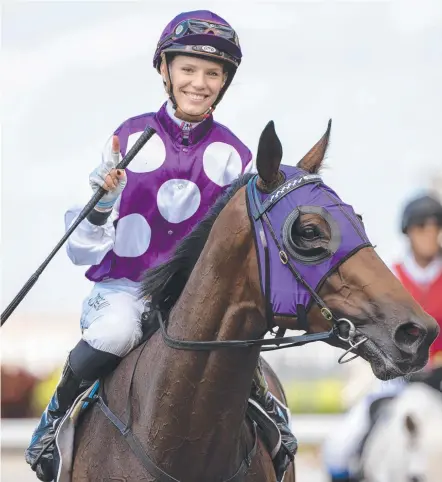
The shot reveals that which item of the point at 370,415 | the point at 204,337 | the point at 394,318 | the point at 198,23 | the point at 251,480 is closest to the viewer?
the point at 394,318

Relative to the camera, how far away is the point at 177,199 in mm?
3908

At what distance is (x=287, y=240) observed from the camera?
124 inches

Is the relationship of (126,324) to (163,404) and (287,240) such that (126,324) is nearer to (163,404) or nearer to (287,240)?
(163,404)

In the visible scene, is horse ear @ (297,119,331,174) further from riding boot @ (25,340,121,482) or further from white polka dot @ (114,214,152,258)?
riding boot @ (25,340,121,482)

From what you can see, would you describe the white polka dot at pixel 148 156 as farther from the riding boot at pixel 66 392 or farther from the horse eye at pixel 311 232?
the horse eye at pixel 311 232

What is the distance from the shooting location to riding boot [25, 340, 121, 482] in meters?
3.74

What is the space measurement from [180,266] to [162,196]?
1.48 ft

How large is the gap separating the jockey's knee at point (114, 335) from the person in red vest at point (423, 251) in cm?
271

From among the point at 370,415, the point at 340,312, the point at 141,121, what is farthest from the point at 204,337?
the point at 370,415

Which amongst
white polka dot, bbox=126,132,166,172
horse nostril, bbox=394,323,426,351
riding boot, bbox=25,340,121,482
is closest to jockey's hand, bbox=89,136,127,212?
white polka dot, bbox=126,132,166,172

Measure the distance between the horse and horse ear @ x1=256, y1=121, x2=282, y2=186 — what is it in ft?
9.97

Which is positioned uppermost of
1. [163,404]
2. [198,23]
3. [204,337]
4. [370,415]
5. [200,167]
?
[198,23]

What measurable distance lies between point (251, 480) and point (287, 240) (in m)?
0.95

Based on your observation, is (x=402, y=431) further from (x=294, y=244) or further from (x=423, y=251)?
(x=294, y=244)
